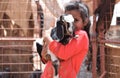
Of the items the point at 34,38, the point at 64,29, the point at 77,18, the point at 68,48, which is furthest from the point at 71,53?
the point at 34,38

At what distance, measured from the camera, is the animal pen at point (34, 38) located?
299 cm

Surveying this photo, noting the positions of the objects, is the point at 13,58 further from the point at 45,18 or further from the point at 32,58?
the point at 45,18

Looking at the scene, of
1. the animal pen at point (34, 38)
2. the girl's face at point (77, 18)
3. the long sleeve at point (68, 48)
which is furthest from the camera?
the animal pen at point (34, 38)

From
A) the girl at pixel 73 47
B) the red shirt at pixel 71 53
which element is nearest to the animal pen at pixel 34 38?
the girl at pixel 73 47

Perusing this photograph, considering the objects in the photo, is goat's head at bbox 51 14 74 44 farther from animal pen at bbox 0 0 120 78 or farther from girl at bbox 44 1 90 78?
animal pen at bbox 0 0 120 78

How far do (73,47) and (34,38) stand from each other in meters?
1.91

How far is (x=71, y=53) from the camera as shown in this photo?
68.8 inches

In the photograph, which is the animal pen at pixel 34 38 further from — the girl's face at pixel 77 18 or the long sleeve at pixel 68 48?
the long sleeve at pixel 68 48

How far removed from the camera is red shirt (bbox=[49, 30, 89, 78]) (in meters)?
1.74

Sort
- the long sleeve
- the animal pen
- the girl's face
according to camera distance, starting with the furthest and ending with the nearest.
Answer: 1. the animal pen
2. the girl's face
3. the long sleeve

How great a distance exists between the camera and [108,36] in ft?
10.8

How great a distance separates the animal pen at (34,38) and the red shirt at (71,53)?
3.04 feet

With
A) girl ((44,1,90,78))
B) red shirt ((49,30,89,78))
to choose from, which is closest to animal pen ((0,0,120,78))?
girl ((44,1,90,78))

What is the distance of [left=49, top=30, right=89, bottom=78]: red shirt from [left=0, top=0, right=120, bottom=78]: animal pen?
0.93 metres
